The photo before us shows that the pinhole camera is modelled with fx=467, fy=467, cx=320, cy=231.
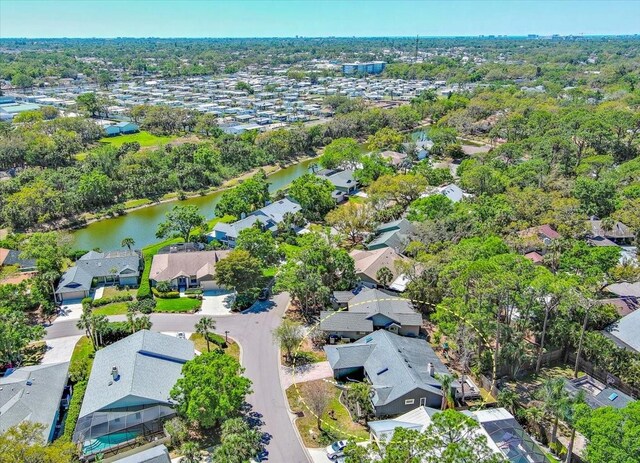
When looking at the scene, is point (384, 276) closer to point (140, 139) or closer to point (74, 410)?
point (74, 410)

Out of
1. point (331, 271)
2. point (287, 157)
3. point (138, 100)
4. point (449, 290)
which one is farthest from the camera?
point (138, 100)

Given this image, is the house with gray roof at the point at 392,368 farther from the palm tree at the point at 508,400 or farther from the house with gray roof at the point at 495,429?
the palm tree at the point at 508,400

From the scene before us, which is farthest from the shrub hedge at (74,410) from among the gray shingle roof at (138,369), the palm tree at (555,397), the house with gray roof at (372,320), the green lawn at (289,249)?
the palm tree at (555,397)

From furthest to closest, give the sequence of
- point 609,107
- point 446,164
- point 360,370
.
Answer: point 609,107, point 446,164, point 360,370

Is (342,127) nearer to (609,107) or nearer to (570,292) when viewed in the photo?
(609,107)

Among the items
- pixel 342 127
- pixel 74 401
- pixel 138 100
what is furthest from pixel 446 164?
pixel 138 100

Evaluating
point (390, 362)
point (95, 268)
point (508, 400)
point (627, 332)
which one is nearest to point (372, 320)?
point (390, 362)
